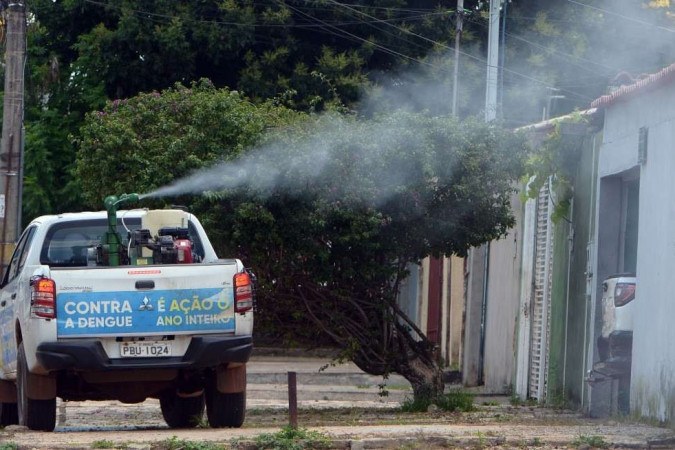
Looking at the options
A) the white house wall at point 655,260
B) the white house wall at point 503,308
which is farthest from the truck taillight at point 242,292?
the white house wall at point 503,308

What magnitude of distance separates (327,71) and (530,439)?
17.6 metres

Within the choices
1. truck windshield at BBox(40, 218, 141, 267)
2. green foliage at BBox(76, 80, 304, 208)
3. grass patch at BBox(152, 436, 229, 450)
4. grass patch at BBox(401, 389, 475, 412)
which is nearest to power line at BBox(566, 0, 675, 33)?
green foliage at BBox(76, 80, 304, 208)

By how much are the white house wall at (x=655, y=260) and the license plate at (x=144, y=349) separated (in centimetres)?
392

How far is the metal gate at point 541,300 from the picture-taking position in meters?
14.6

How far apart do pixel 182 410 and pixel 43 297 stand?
236cm

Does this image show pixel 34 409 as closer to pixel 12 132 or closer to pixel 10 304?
pixel 10 304

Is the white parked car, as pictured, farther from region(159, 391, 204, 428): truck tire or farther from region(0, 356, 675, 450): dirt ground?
region(159, 391, 204, 428): truck tire

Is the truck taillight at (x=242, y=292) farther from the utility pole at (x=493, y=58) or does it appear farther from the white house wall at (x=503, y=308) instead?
the utility pole at (x=493, y=58)

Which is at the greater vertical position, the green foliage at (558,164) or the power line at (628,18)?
the power line at (628,18)

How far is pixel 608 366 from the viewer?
11633 millimetres

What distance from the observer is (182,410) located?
11.3 meters

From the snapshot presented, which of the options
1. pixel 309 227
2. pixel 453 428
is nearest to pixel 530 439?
pixel 453 428

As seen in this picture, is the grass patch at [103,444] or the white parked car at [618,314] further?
the white parked car at [618,314]

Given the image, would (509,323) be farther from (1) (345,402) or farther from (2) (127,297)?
(2) (127,297)
